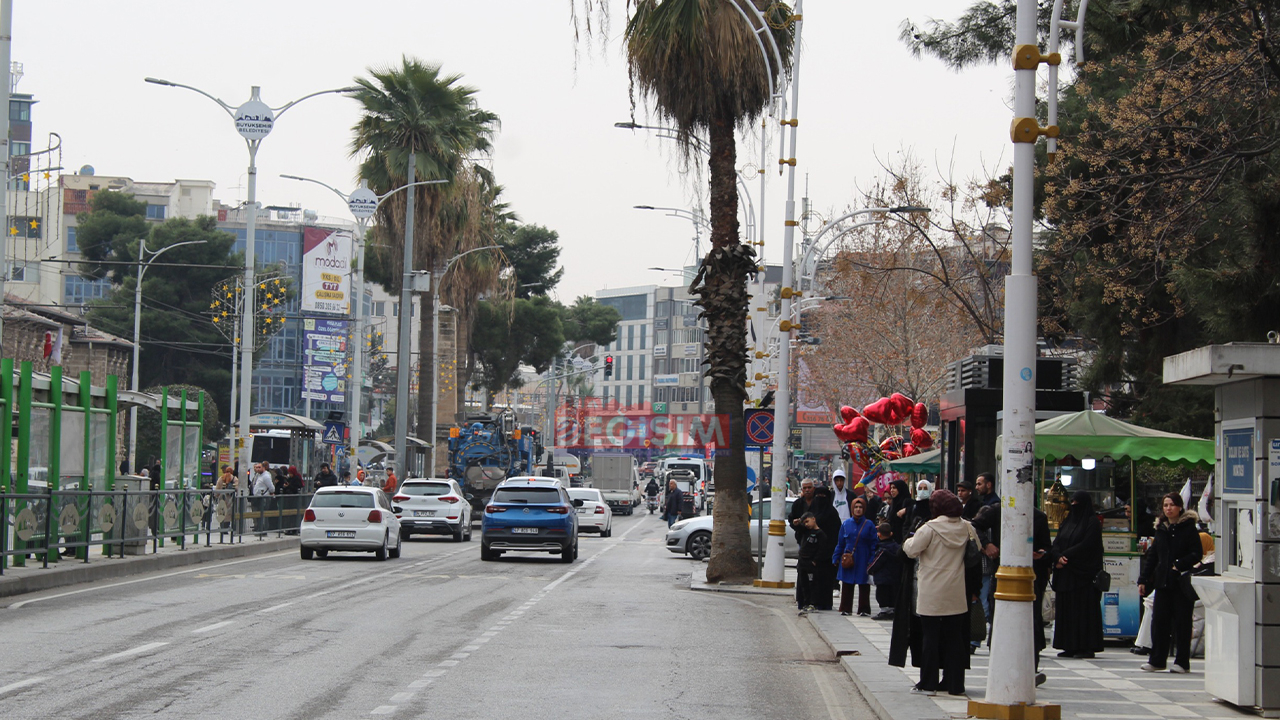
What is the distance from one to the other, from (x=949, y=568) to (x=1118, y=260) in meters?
10.6

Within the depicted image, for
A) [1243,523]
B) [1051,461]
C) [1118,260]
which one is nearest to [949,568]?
[1243,523]

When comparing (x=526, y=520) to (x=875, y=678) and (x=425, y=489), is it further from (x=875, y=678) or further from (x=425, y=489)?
(x=875, y=678)

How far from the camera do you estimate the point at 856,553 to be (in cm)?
1866

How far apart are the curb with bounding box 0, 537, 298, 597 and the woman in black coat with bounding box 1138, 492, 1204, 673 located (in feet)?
44.5

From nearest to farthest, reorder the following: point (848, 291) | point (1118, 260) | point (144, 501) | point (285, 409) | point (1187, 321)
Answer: point (1118, 260)
point (1187, 321)
point (144, 501)
point (848, 291)
point (285, 409)

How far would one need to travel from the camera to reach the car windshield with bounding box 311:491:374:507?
93.7 feet

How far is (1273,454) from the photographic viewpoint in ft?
33.4

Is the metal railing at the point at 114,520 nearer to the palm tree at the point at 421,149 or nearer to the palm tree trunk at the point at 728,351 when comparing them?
the palm tree trunk at the point at 728,351

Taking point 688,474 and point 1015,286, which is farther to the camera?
point 688,474

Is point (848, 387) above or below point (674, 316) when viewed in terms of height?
below

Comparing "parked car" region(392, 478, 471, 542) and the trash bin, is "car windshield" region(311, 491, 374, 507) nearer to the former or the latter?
the trash bin

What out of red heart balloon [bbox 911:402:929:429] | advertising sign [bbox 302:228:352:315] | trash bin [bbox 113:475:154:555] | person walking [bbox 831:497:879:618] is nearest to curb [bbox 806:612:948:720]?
person walking [bbox 831:497:879:618]

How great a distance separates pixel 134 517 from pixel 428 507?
1348 centimetres

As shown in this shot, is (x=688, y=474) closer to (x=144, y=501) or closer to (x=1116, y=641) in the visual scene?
(x=144, y=501)
